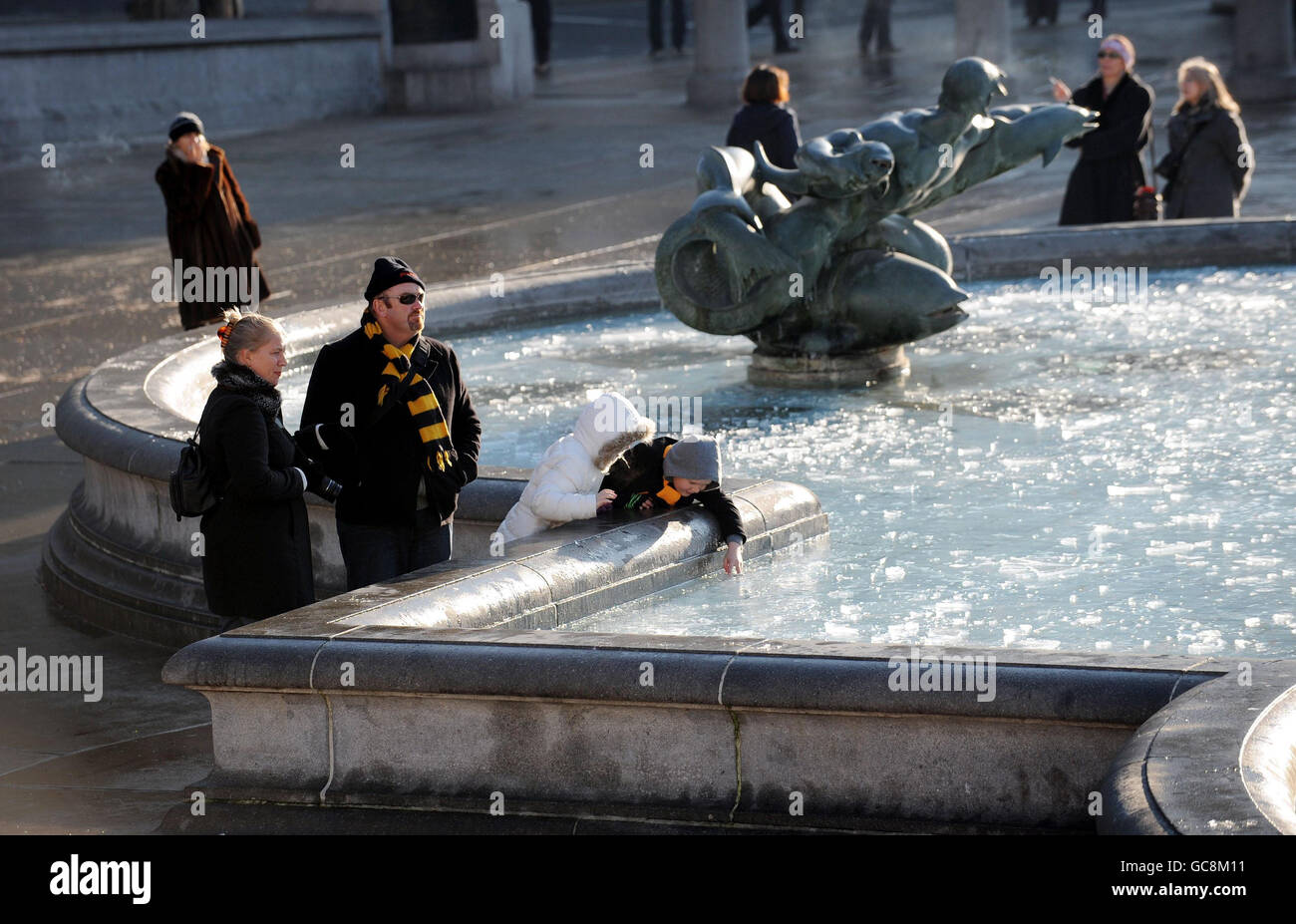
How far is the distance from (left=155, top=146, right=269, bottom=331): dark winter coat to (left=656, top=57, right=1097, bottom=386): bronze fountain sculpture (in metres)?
3.34

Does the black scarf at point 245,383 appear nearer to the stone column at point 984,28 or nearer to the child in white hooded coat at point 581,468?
the child in white hooded coat at point 581,468

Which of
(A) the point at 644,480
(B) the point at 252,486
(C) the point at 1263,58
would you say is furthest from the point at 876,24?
(B) the point at 252,486

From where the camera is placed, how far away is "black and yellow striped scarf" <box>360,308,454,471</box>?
20.0 ft

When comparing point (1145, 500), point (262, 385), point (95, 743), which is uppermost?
point (262, 385)

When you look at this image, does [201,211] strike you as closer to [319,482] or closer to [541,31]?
[319,482]

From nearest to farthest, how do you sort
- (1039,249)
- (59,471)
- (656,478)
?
1. (656,478)
2. (59,471)
3. (1039,249)

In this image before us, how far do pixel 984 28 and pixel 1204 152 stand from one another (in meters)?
14.0

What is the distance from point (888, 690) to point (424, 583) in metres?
1.67

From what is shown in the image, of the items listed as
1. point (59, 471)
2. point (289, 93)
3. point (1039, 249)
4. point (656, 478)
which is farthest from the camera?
point (289, 93)

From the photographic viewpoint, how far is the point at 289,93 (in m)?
25.8

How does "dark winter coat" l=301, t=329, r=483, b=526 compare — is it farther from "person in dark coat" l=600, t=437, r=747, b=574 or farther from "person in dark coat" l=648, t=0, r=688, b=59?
"person in dark coat" l=648, t=0, r=688, b=59

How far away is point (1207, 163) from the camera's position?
1312 centimetres
